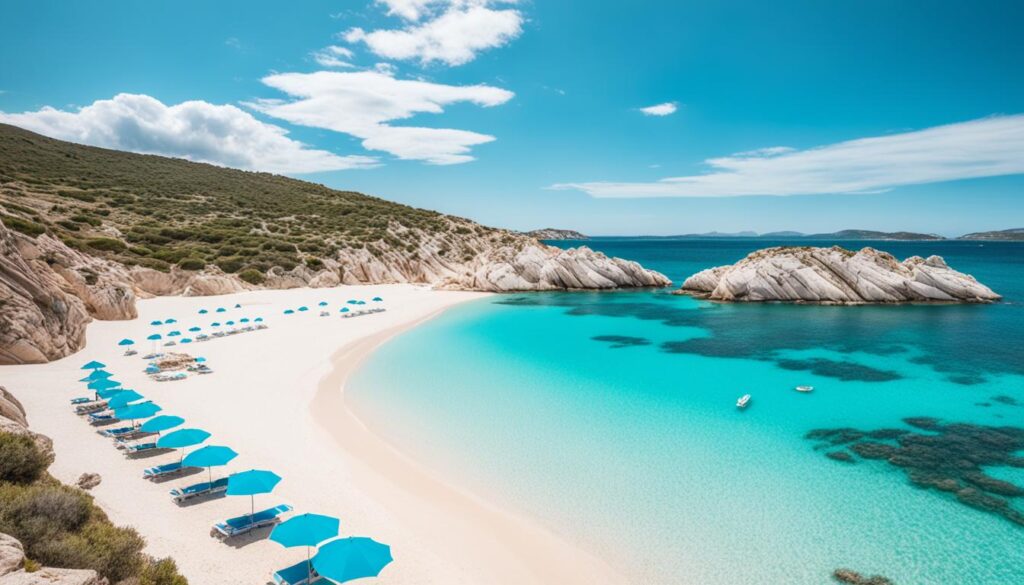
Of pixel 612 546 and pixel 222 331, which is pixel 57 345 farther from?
pixel 612 546

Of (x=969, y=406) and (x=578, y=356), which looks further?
(x=578, y=356)

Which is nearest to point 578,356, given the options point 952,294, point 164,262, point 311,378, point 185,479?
point 311,378

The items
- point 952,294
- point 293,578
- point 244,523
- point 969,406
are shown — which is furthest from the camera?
point 952,294

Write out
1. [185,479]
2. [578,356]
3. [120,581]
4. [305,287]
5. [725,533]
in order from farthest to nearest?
[305,287], [578,356], [185,479], [725,533], [120,581]

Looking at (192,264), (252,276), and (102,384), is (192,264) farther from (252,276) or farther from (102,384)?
(102,384)

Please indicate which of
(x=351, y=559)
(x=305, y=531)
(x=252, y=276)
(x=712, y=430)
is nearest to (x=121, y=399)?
(x=305, y=531)

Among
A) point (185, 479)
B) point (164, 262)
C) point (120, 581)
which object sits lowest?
point (185, 479)
